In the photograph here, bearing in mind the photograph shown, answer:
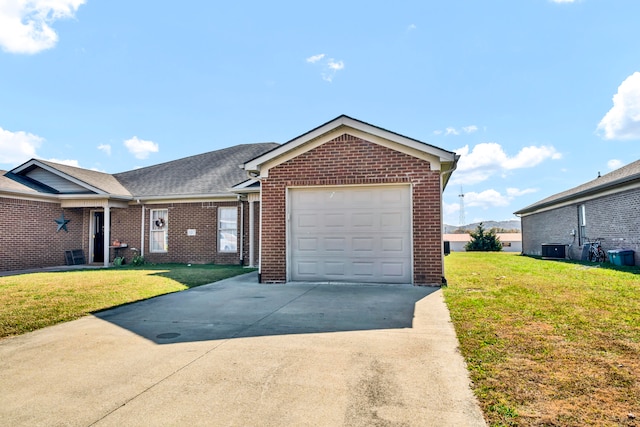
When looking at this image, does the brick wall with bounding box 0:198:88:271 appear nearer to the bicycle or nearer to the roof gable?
the roof gable

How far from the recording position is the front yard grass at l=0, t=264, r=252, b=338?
5.86 m

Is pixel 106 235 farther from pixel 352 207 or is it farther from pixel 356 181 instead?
pixel 356 181

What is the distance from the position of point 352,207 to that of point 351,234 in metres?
0.68

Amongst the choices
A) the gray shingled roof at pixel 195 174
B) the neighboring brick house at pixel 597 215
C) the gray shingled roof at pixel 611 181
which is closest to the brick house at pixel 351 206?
the gray shingled roof at pixel 195 174

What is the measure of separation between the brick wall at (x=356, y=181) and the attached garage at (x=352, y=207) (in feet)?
0.08

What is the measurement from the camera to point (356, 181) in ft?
29.8

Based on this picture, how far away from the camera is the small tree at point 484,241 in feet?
108

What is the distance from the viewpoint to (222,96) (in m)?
14.8

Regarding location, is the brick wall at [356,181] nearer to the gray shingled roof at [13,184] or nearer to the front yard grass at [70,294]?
the front yard grass at [70,294]

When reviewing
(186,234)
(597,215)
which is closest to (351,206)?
(186,234)

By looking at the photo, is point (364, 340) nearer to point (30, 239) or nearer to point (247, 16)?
point (247, 16)

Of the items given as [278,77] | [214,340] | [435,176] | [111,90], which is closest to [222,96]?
[278,77]

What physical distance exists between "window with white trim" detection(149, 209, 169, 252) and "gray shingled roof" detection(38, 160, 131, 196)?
1.68 meters

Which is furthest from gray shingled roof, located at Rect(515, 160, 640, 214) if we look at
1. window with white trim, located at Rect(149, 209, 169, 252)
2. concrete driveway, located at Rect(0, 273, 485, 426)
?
window with white trim, located at Rect(149, 209, 169, 252)
